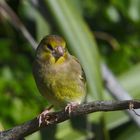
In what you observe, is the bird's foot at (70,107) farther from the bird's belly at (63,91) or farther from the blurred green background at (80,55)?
the blurred green background at (80,55)

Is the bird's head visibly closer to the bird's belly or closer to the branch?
the bird's belly

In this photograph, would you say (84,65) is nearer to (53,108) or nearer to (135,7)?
(53,108)

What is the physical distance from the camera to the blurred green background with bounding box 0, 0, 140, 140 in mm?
1940

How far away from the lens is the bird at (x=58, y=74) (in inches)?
68.2

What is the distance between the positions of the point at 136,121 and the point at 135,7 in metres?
0.68

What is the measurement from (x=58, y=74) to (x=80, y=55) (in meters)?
0.18

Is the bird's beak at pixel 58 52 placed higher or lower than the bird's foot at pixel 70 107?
higher

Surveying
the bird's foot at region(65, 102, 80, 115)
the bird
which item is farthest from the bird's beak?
the bird's foot at region(65, 102, 80, 115)

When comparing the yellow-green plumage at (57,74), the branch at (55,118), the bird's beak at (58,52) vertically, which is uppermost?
the bird's beak at (58,52)

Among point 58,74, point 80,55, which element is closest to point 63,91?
point 58,74

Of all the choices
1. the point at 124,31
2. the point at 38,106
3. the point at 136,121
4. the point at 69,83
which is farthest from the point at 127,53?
the point at 69,83

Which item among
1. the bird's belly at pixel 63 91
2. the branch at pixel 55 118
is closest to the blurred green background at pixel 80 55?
the bird's belly at pixel 63 91

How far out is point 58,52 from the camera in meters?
1.76

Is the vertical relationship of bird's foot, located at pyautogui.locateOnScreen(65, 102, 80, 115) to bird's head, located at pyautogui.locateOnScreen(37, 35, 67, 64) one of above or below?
below
